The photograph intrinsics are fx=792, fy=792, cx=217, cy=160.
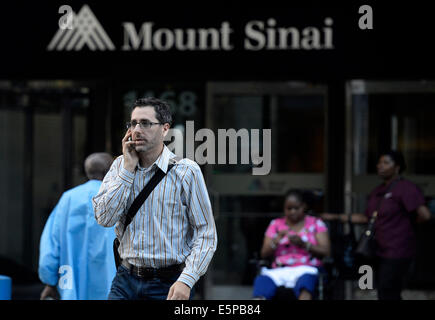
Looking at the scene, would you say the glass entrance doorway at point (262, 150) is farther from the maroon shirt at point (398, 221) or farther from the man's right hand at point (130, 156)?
the man's right hand at point (130, 156)

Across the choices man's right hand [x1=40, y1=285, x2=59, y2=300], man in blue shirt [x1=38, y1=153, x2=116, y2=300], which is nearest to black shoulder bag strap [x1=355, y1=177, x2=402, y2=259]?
man in blue shirt [x1=38, y1=153, x2=116, y2=300]

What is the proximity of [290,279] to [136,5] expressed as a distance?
3.48 m

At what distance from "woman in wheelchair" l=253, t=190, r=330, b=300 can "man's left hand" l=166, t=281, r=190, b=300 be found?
11.4 feet

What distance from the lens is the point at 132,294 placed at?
4102 mm

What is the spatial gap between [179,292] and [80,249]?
2326 millimetres

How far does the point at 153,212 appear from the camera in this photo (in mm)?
4043

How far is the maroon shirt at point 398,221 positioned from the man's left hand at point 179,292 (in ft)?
13.6

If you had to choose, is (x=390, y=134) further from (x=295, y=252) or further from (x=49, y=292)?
(x=49, y=292)

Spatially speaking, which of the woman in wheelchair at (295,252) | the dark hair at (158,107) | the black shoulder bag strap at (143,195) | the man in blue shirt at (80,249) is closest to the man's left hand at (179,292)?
the black shoulder bag strap at (143,195)

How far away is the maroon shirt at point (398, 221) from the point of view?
24.9 ft

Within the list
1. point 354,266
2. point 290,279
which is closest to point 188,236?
point 290,279

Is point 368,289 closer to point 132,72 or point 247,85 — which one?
point 247,85
